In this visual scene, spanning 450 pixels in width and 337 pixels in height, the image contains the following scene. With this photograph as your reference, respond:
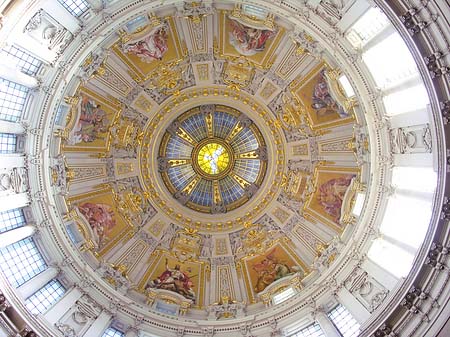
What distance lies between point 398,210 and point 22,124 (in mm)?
20323

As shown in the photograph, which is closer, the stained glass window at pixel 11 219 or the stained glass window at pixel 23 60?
the stained glass window at pixel 23 60

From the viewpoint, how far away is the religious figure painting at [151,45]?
28.0 metres

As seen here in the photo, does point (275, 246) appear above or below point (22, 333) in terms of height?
above

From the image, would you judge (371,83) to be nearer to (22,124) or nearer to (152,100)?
(152,100)

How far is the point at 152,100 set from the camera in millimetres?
32844

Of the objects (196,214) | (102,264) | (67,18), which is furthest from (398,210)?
(67,18)

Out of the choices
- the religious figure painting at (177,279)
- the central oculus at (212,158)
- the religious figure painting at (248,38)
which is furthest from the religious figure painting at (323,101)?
the religious figure painting at (177,279)

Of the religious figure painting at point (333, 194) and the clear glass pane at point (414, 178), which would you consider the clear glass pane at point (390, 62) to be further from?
the religious figure painting at point (333, 194)

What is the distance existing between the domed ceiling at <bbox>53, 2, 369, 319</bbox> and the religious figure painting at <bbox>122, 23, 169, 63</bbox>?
0.30 ft

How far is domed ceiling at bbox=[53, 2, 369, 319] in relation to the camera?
1122 inches

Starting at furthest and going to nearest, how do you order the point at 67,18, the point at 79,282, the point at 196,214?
the point at 196,214 → the point at 79,282 → the point at 67,18

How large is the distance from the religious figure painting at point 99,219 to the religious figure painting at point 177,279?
4.33 meters

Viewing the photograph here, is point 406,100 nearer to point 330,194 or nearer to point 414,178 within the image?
point 414,178

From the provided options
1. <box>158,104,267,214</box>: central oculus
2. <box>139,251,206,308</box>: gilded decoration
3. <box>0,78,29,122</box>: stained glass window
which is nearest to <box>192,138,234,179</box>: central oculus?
<box>158,104,267,214</box>: central oculus
